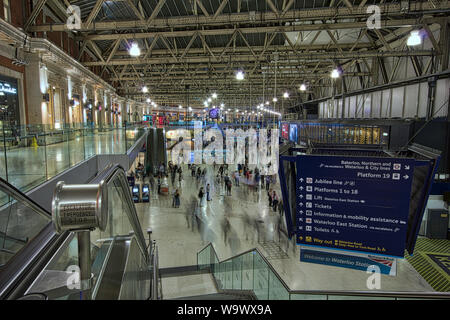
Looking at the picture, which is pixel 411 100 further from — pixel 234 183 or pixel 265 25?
pixel 234 183

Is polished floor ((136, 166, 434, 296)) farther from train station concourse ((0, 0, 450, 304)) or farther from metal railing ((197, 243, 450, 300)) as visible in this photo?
metal railing ((197, 243, 450, 300))

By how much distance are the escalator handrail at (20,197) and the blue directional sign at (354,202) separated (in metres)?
3.64

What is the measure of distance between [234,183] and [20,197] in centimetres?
2077

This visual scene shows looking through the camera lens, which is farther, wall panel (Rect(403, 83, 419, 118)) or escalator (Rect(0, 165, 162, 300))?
wall panel (Rect(403, 83, 419, 118))

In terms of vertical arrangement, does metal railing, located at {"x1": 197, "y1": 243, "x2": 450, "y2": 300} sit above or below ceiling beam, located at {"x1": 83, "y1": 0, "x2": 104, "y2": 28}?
below

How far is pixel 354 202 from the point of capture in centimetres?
346

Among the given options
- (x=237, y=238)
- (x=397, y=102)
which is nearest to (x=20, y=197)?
(x=237, y=238)

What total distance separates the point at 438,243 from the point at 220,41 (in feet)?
58.4

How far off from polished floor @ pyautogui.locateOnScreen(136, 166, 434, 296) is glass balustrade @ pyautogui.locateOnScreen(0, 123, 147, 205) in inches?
191

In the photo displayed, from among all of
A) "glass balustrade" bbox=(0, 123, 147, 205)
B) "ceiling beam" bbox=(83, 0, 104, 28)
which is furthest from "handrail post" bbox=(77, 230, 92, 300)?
"ceiling beam" bbox=(83, 0, 104, 28)

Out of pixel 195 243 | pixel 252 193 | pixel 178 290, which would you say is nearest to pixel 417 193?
pixel 178 290

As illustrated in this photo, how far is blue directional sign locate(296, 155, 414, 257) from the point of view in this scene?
3.28 metres

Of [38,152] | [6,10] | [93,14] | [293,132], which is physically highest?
[6,10]

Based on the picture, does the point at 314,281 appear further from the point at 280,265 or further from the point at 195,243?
the point at 195,243
